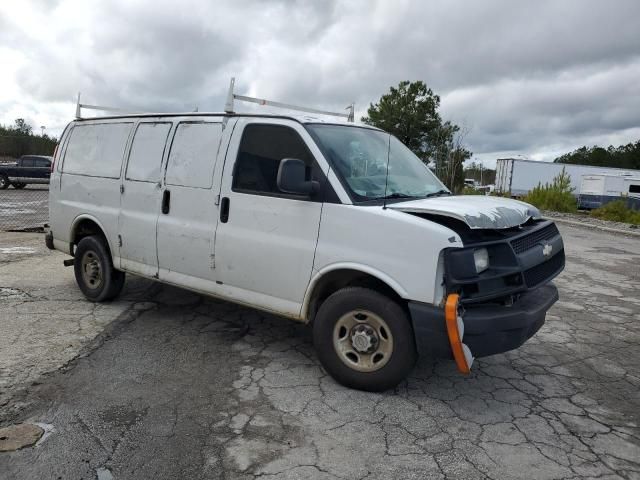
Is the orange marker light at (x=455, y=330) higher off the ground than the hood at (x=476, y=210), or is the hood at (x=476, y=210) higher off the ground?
the hood at (x=476, y=210)

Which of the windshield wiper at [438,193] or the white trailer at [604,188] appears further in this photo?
the white trailer at [604,188]

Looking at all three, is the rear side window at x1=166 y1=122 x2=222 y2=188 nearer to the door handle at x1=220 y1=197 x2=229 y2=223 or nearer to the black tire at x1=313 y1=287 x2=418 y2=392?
the door handle at x1=220 y1=197 x2=229 y2=223

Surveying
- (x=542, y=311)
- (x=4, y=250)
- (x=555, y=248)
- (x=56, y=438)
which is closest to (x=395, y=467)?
(x=542, y=311)

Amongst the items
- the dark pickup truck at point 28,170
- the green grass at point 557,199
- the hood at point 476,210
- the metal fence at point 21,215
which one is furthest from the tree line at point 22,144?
the hood at point 476,210

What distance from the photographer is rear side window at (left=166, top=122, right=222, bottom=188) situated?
4469 mm

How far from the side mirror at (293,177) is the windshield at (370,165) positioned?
0.94ft

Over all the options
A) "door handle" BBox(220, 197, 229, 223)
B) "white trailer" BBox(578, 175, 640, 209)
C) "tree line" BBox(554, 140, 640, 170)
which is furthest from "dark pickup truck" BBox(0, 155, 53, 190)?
"tree line" BBox(554, 140, 640, 170)

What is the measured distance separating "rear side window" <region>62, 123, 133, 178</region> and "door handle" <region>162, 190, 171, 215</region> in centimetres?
84

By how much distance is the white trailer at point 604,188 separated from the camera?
1302 inches

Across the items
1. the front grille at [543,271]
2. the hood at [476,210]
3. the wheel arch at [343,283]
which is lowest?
the wheel arch at [343,283]

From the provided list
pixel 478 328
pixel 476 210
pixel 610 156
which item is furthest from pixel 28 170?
pixel 610 156

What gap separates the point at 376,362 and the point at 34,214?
46.7ft

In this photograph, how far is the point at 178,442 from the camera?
3002 mm

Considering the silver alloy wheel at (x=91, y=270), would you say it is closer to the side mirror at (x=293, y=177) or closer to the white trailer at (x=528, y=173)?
the side mirror at (x=293, y=177)
